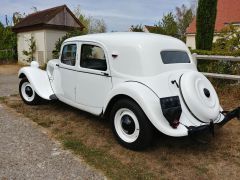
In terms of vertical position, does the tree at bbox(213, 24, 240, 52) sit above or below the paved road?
above

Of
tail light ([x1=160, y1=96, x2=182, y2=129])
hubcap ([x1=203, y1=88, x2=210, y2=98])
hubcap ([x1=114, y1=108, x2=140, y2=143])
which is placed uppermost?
hubcap ([x1=203, y1=88, x2=210, y2=98])

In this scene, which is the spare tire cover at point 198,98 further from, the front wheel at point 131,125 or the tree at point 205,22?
the tree at point 205,22

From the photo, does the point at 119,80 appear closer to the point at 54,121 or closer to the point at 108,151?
the point at 108,151

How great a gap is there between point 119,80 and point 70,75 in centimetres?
144

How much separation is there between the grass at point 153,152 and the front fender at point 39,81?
61 centimetres

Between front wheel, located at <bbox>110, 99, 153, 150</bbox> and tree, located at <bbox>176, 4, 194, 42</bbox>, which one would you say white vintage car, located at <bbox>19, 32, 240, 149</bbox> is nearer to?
front wheel, located at <bbox>110, 99, 153, 150</bbox>

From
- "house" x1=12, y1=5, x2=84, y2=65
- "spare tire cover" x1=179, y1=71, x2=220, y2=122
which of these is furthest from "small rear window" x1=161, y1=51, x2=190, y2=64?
"house" x1=12, y1=5, x2=84, y2=65

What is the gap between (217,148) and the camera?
4.51 meters

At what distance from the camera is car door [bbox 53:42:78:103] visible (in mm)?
5629

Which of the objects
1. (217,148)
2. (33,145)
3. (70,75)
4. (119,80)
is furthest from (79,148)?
(217,148)

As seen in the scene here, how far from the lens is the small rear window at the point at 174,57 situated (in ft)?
15.5

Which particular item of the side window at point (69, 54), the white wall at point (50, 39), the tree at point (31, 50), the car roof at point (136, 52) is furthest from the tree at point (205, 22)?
the tree at point (31, 50)

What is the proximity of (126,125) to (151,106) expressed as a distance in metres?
0.64

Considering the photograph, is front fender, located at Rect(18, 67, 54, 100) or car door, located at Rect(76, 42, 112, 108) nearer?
car door, located at Rect(76, 42, 112, 108)
